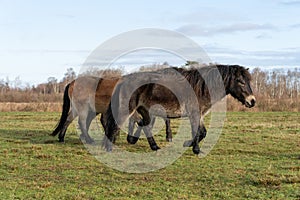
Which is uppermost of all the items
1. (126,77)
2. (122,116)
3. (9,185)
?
(126,77)

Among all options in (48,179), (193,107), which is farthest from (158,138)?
(48,179)

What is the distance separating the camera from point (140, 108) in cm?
945

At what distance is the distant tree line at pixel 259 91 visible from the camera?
90.7 ft

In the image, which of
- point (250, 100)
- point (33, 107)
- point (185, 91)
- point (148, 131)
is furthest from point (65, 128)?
point (33, 107)

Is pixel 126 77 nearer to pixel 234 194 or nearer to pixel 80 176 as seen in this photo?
pixel 80 176

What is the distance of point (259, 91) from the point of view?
60.1 m

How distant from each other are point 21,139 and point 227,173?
692cm

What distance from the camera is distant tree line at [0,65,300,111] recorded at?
27.6 m

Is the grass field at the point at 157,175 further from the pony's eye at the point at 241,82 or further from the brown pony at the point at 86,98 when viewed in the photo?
the pony's eye at the point at 241,82

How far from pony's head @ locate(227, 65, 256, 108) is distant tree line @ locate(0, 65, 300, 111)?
3.99 m

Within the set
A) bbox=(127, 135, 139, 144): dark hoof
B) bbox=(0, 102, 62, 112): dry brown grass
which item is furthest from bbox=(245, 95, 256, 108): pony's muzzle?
bbox=(0, 102, 62, 112): dry brown grass

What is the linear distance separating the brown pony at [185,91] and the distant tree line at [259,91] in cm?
366

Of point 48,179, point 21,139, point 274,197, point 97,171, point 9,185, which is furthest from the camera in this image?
point 21,139

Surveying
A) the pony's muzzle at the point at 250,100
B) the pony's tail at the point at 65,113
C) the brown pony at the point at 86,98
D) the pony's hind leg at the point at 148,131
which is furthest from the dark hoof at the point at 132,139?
the pony's muzzle at the point at 250,100
